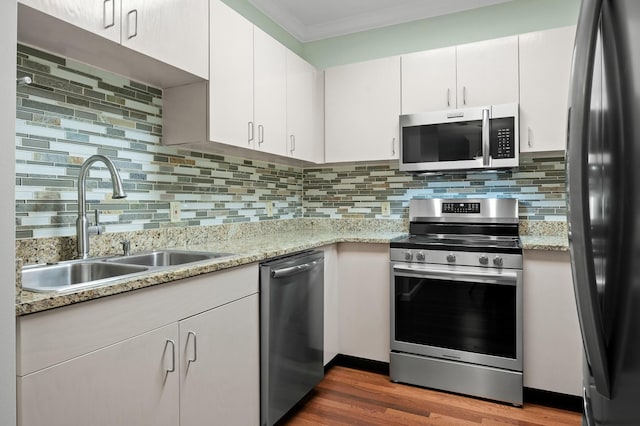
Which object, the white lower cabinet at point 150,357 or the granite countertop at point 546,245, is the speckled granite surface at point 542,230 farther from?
the white lower cabinet at point 150,357

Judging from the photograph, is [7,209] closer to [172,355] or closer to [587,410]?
[172,355]

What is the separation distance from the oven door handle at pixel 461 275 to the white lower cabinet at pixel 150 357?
3.47 feet

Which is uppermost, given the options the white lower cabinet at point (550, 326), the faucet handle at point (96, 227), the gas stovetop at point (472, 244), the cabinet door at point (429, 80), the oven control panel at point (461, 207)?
the cabinet door at point (429, 80)

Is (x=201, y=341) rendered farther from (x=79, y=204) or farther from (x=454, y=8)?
(x=454, y=8)

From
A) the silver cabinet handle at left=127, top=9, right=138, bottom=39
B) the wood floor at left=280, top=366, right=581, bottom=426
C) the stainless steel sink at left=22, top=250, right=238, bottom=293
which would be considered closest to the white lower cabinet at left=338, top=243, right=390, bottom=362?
the wood floor at left=280, top=366, right=581, bottom=426

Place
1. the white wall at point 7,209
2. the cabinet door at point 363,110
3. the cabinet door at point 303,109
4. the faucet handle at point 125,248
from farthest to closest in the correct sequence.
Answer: the cabinet door at point 363,110, the cabinet door at point 303,109, the faucet handle at point 125,248, the white wall at point 7,209

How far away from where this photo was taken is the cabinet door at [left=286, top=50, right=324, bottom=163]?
2.72 meters

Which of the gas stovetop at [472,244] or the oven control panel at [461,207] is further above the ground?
the oven control panel at [461,207]

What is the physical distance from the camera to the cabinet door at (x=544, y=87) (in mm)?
2404

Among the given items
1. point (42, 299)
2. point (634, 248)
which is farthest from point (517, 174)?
point (42, 299)

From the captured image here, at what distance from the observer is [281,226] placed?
3.18 metres

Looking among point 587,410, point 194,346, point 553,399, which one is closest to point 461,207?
point 553,399

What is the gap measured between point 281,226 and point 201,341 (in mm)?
1742

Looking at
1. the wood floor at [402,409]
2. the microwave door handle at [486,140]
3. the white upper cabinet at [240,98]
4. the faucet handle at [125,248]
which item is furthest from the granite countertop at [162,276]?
the microwave door handle at [486,140]
